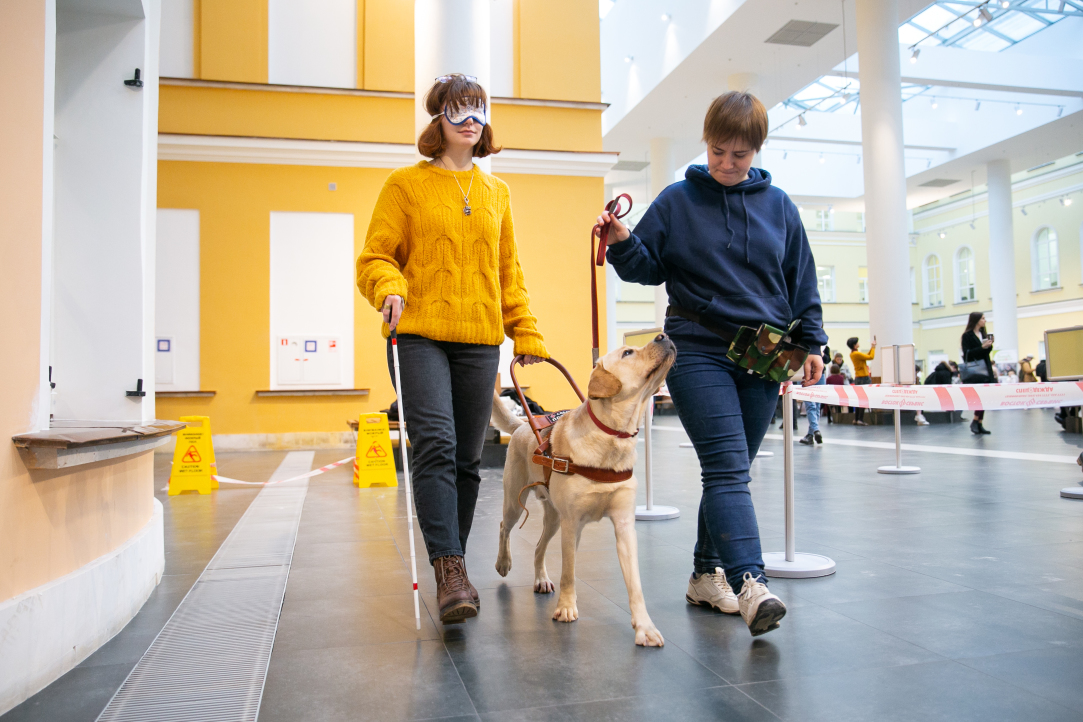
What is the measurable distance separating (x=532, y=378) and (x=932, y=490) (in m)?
6.63

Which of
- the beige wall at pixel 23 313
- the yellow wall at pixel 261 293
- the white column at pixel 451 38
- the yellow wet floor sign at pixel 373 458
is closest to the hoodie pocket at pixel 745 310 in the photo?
the beige wall at pixel 23 313

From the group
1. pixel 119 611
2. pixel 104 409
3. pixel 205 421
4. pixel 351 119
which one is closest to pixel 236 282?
pixel 351 119

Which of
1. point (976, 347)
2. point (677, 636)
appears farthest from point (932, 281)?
point (677, 636)

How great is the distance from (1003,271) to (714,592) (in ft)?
84.0

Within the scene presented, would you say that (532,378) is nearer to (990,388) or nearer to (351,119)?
(351,119)

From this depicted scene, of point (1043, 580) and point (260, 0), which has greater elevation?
point (260, 0)

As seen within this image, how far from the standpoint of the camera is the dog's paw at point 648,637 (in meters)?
→ 2.45

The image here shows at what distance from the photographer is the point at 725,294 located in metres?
2.77

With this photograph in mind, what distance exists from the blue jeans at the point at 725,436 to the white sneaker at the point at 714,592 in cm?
12

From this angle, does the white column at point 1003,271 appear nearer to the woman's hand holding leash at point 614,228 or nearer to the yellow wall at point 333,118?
the yellow wall at point 333,118

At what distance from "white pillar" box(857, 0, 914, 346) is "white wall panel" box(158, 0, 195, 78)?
36.4ft

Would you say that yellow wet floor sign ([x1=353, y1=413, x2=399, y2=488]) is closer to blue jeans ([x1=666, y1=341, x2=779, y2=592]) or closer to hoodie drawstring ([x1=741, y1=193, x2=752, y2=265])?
blue jeans ([x1=666, y1=341, x2=779, y2=592])

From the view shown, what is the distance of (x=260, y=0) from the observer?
11.7 metres

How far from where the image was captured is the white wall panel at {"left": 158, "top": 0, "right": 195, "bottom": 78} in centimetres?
1149
